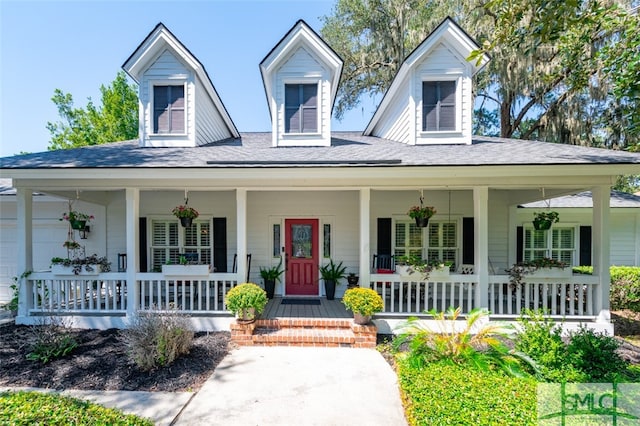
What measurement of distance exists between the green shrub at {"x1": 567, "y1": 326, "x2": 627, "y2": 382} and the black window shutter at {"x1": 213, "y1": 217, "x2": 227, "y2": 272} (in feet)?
24.4

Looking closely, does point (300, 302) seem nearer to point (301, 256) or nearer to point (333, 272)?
point (333, 272)

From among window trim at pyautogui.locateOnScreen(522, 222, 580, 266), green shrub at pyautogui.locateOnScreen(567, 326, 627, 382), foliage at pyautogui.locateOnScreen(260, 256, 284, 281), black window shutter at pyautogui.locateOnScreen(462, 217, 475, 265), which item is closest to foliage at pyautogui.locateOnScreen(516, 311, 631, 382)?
green shrub at pyautogui.locateOnScreen(567, 326, 627, 382)

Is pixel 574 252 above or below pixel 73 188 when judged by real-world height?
below

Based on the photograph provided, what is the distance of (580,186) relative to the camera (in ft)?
19.3

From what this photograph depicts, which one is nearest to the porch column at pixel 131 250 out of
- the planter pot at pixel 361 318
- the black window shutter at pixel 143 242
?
the black window shutter at pixel 143 242

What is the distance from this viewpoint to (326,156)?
21.8ft

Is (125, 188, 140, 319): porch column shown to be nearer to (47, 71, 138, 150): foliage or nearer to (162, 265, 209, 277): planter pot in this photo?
(162, 265, 209, 277): planter pot

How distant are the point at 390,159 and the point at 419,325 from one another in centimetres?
344

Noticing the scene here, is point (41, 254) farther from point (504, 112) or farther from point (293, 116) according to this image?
point (504, 112)

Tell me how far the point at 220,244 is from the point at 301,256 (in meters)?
2.31

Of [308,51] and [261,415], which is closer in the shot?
[261,415]

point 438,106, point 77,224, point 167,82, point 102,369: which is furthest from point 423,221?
point 77,224

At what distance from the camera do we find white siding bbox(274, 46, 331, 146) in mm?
7684

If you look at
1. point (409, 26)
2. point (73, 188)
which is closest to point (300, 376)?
point (73, 188)
